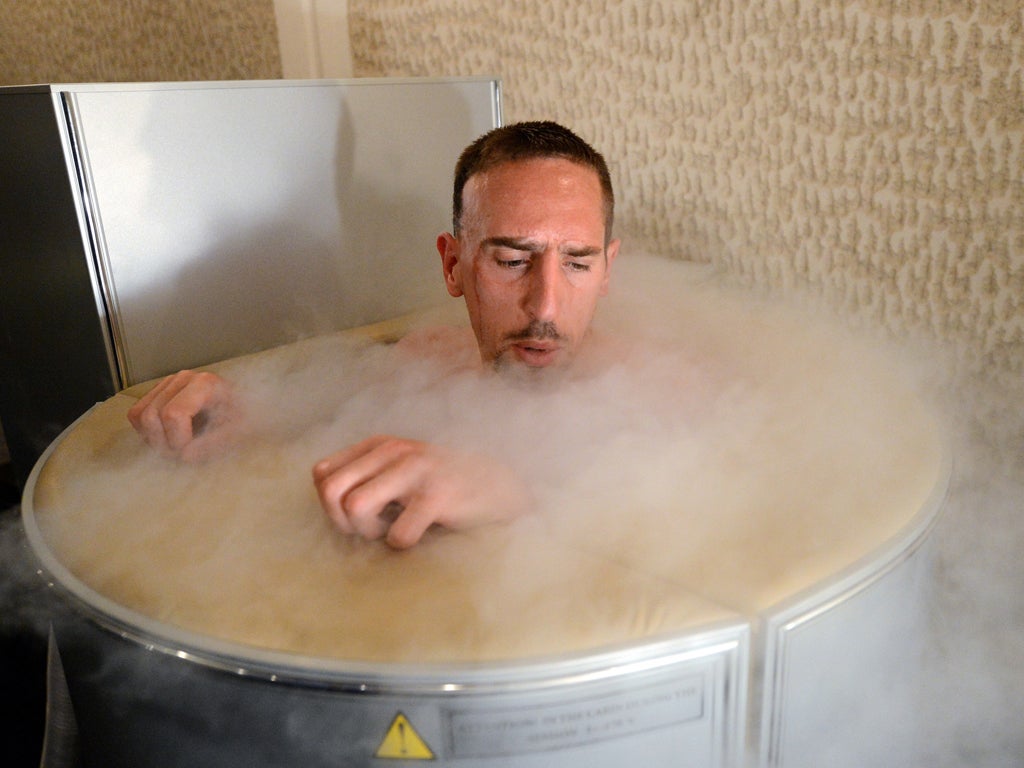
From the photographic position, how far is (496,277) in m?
1.08

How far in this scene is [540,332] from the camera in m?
1.05

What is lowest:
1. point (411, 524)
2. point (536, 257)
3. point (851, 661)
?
point (851, 661)

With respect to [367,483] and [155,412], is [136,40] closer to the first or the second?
[155,412]

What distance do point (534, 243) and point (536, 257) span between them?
17 millimetres

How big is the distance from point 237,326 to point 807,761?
952mm

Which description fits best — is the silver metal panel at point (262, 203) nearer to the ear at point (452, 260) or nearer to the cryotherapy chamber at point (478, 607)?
the cryotherapy chamber at point (478, 607)

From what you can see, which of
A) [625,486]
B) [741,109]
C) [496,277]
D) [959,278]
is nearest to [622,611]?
[625,486]

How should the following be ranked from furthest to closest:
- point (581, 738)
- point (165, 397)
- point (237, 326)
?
point (237, 326) → point (165, 397) → point (581, 738)

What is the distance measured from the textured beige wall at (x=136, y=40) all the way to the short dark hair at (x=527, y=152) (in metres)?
0.94

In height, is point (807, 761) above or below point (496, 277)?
below

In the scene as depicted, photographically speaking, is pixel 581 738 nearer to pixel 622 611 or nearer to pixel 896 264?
pixel 622 611

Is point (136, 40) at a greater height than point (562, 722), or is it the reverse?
point (136, 40)

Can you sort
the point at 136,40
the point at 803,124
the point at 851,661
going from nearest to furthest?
the point at 851,661
the point at 803,124
the point at 136,40

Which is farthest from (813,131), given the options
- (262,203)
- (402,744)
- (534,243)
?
(402,744)
